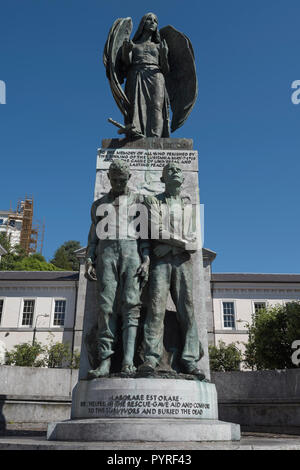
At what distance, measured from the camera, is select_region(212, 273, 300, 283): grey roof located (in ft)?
143

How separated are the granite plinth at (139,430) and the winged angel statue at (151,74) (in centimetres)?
550

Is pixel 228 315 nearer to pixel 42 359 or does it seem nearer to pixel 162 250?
pixel 42 359

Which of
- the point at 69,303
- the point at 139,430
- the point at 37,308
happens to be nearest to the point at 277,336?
the point at 139,430

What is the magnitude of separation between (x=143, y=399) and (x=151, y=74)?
6.68 metres

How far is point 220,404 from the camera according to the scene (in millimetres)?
10273

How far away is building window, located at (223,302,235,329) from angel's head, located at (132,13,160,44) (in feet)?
119

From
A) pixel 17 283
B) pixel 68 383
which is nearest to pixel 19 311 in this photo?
pixel 17 283

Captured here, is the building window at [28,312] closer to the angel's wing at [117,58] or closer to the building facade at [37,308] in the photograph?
the building facade at [37,308]

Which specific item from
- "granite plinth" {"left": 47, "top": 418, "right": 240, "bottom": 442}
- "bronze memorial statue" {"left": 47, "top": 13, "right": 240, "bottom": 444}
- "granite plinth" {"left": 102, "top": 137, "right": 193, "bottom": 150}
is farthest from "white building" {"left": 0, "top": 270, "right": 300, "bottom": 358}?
"granite plinth" {"left": 47, "top": 418, "right": 240, "bottom": 442}

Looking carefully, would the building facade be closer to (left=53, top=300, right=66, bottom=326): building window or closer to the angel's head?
(left=53, top=300, right=66, bottom=326): building window

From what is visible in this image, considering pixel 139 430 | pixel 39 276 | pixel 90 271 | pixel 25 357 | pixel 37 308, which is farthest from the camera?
pixel 39 276

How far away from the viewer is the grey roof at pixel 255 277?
143 ft

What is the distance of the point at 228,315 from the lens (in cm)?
4241

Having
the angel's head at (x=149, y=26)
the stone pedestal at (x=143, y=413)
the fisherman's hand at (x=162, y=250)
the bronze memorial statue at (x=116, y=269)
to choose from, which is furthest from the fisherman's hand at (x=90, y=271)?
the angel's head at (x=149, y=26)
